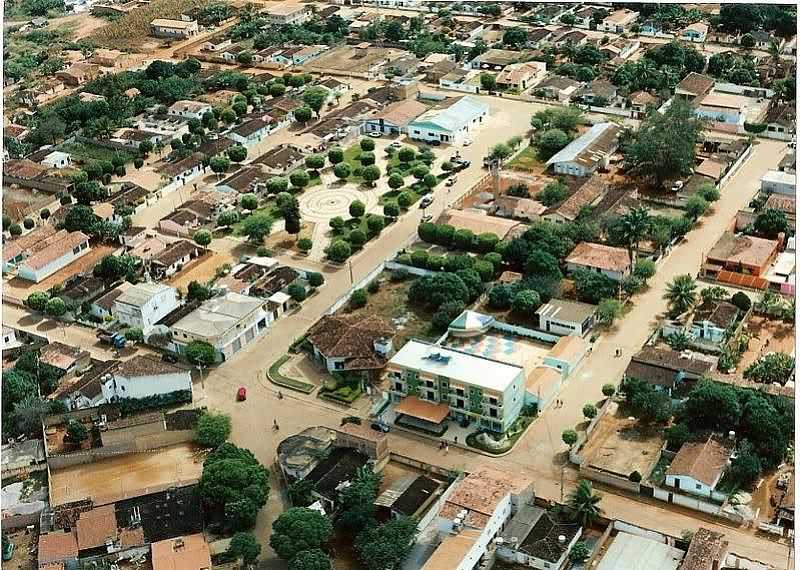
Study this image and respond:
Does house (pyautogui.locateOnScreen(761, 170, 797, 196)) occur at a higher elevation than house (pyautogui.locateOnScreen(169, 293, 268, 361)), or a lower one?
higher

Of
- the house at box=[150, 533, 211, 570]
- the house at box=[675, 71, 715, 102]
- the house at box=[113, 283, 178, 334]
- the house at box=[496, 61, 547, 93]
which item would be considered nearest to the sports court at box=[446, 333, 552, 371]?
the house at box=[113, 283, 178, 334]

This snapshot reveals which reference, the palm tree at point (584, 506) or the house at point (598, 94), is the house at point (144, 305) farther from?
the house at point (598, 94)

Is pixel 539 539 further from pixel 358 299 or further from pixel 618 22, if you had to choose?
pixel 618 22

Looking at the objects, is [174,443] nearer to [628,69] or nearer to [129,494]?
[129,494]

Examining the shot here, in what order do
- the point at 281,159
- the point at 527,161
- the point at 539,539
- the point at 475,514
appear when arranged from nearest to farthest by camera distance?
the point at 539,539
the point at 475,514
the point at 527,161
the point at 281,159

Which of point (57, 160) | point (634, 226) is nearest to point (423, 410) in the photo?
point (634, 226)

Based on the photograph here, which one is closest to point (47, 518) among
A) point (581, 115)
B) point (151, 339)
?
point (151, 339)

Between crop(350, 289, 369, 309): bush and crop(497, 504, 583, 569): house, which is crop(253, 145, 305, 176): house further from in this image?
crop(497, 504, 583, 569): house
